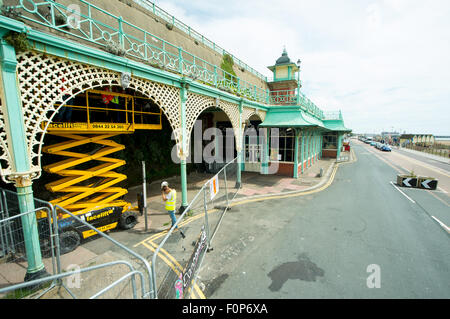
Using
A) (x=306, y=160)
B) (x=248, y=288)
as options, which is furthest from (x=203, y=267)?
(x=306, y=160)

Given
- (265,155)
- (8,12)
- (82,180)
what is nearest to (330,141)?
(265,155)

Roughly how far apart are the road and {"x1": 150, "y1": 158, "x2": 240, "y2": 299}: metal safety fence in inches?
12.3

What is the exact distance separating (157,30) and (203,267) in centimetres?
1344

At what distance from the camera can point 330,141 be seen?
3050cm

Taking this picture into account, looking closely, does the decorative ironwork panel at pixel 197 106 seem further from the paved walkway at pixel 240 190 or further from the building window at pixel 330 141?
the building window at pixel 330 141

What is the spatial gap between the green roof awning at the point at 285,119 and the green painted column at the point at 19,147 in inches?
486

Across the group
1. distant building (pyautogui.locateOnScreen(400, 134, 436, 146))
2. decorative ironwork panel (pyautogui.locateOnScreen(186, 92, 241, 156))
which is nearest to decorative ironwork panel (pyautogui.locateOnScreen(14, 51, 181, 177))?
decorative ironwork panel (pyautogui.locateOnScreen(186, 92, 241, 156))

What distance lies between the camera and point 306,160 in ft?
60.4

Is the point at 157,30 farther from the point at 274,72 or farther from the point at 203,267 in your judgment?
the point at 274,72

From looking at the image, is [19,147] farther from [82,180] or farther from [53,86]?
[82,180]

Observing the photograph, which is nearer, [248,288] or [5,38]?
[5,38]

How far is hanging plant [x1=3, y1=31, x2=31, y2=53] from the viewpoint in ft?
12.4

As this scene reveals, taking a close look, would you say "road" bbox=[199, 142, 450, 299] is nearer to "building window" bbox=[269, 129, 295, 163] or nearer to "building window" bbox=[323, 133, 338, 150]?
"building window" bbox=[269, 129, 295, 163]

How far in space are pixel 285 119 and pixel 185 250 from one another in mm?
11674
